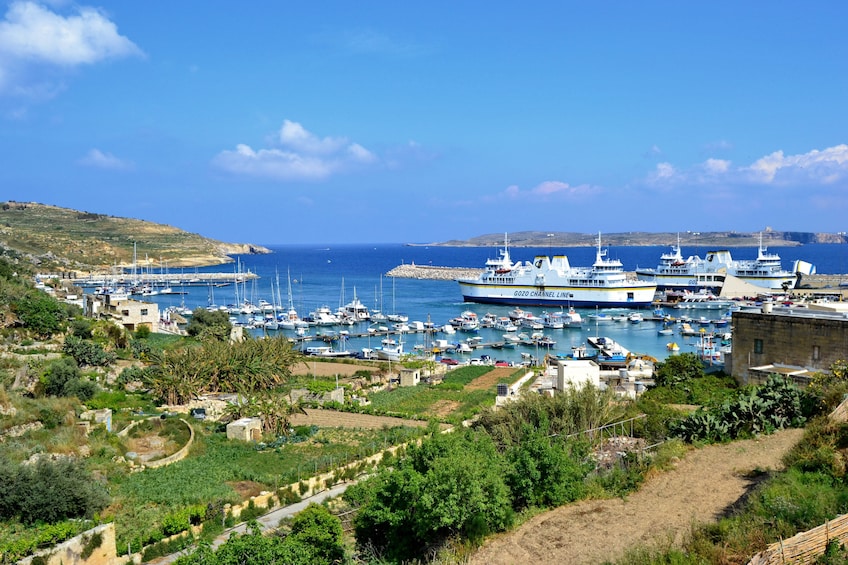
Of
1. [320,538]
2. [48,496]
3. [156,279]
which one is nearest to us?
[320,538]

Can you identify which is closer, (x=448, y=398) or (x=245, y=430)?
(x=245, y=430)

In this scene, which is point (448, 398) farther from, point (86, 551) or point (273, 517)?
point (86, 551)

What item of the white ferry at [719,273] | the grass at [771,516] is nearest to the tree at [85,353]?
the grass at [771,516]

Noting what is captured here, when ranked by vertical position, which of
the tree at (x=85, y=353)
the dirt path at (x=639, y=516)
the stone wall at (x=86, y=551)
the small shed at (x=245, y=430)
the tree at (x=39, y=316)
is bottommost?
the small shed at (x=245, y=430)

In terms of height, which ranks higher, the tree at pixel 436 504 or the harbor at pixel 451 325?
the tree at pixel 436 504

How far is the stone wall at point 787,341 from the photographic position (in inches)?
636

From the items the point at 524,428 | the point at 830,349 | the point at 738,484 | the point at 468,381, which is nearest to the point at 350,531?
the point at 524,428

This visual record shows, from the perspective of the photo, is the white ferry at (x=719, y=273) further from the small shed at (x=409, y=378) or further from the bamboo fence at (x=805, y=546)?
the bamboo fence at (x=805, y=546)

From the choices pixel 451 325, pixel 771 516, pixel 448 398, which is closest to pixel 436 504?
→ pixel 771 516

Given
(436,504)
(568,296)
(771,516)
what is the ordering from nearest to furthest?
(771,516) → (436,504) → (568,296)

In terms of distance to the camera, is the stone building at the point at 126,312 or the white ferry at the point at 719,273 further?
the white ferry at the point at 719,273

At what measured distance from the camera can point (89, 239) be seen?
11375cm

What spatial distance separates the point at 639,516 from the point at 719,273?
76.1 m

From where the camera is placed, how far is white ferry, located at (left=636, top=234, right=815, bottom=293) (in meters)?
76.8
